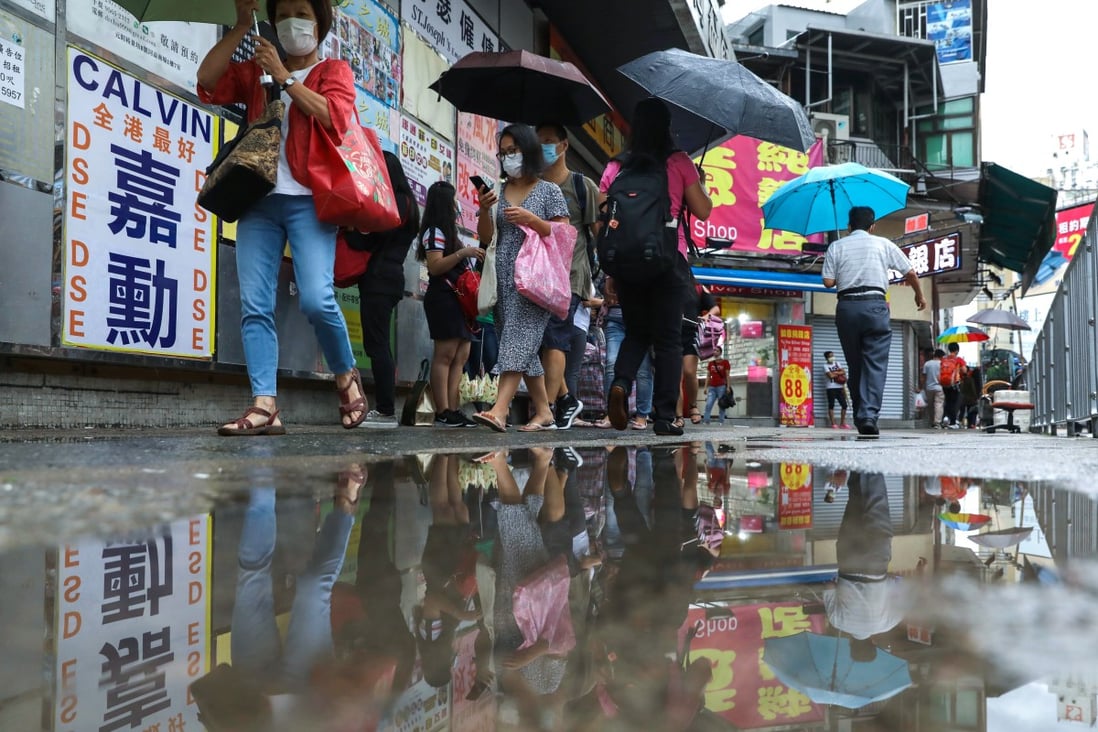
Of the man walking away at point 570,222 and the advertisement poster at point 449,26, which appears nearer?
the man walking away at point 570,222

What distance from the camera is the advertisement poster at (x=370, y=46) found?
6113 mm

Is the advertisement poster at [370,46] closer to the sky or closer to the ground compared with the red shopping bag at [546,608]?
closer to the sky

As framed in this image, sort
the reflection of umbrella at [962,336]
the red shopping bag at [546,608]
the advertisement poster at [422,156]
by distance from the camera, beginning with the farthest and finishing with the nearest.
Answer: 1. the reflection of umbrella at [962,336]
2. the advertisement poster at [422,156]
3. the red shopping bag at [546,608]

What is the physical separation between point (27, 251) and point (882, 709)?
4125mm

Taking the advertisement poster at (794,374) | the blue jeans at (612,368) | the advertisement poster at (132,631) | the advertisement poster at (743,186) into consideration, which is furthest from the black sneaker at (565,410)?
the advertisement poster at (794,374)

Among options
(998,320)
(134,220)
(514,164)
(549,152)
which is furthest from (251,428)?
(998,320)

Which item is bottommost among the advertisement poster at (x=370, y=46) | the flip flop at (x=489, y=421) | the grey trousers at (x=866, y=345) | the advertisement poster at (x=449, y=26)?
the flip flop at (x=489, y=421)

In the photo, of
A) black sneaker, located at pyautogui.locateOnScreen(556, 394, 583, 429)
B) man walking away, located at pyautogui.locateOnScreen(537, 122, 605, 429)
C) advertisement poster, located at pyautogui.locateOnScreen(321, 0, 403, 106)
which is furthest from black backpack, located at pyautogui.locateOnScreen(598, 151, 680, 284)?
advertisement poster, located at pyautogui.locateOnScreen(321, 0, 403, 106)

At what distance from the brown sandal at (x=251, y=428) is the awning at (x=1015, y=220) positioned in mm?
20160

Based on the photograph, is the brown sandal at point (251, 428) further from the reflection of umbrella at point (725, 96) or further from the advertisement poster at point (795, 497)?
the reflection of umbrella at point (725, 96)

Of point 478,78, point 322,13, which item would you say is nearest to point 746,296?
point 478,78

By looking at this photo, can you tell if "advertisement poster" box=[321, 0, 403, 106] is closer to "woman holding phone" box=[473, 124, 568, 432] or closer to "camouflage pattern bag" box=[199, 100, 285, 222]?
"woman holding phone" box=[473, 124, 568, 432]

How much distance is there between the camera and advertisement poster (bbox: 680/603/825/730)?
1.86 ft

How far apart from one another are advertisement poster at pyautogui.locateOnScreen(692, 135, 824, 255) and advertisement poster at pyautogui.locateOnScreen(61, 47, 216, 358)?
12993mm
